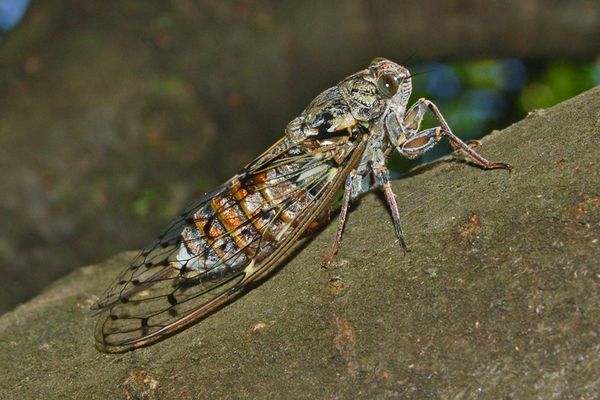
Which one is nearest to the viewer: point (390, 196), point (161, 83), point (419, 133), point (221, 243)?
point (390, 196)

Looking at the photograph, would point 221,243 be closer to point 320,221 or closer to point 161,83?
point 320,221

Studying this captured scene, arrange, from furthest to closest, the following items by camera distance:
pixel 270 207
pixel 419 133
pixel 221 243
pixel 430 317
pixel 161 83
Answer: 1. pixel 161 83
2. pixel 419 133
3. pixel 270 207
4. pixel 221 243
5. pixel 430 317

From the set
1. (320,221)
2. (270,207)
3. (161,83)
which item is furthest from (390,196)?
(161,83)

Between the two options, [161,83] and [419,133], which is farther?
[161,83]

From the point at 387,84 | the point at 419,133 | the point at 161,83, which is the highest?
the point at 161,83

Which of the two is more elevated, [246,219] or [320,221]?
[246,219]

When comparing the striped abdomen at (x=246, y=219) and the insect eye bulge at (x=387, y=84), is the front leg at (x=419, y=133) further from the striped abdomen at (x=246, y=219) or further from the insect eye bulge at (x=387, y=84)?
the striped abdomen at (x=246, y=219)

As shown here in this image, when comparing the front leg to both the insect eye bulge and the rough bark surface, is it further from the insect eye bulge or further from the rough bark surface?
the rough bark surface

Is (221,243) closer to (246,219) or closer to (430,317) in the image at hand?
(246,219)
